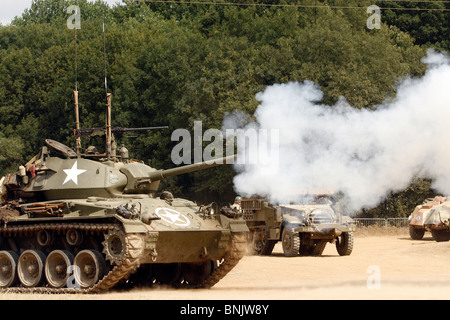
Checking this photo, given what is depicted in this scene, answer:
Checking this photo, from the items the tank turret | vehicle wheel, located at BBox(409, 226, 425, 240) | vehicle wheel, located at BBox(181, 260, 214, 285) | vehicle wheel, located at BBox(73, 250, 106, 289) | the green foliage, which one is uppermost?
the green foliage

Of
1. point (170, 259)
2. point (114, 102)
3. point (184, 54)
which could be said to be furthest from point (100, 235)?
point (114, 102)

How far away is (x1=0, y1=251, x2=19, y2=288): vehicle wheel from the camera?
854 inches

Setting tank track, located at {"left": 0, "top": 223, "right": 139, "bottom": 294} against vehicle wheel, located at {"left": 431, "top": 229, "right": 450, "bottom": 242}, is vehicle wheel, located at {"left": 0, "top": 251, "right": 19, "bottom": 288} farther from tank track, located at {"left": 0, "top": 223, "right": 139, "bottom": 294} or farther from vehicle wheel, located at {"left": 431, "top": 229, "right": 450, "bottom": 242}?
vehicle wheel, located at {"left": 431, "top": 229, "right": 450, "bottom": 242}

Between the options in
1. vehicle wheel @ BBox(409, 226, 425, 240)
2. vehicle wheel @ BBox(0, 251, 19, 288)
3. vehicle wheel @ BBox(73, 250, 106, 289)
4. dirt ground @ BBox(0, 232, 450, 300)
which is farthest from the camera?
vehicle wheel @ BBox(409, 226, 425, 240)

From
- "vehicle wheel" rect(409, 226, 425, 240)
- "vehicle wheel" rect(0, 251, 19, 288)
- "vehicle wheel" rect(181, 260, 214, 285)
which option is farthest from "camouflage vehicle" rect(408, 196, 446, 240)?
"vehicle wheel" rect(0, 251, 19, 288)

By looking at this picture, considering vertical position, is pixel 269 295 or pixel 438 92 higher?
pixel 438 92

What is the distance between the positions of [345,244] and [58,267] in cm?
1292

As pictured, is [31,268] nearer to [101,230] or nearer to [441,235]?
[101,230]

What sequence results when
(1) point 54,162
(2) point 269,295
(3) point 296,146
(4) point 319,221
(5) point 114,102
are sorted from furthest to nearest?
1. (5) point 114,102
2. (4) point 319,221
3. (3) point 296,146
4. (1) point 54,162
5. (2) point 269,295

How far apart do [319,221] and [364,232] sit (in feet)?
41.1

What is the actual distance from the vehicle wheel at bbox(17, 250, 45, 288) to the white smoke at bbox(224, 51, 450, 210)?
9.90 metres

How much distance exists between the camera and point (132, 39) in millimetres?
63031

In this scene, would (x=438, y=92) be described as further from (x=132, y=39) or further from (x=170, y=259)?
(x=132, y=39)

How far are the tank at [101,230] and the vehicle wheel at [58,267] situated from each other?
0.02 m
